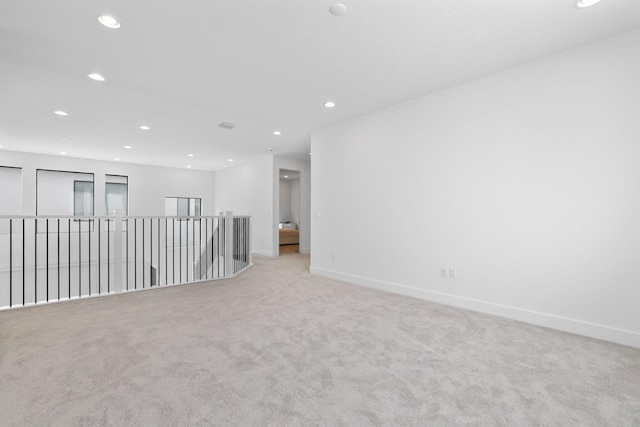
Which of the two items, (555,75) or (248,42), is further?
(555,75)

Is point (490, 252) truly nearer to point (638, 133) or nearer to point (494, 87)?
point (638, 133)

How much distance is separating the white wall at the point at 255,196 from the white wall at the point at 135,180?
3.80 ft

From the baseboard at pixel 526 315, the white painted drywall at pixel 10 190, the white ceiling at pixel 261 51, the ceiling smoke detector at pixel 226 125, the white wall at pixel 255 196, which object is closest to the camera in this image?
the white ceiling at pixel 261 51

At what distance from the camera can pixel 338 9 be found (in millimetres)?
2230

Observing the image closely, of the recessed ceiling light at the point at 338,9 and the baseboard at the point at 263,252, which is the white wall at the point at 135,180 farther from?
the recessed ceiling light at the point at 338,9

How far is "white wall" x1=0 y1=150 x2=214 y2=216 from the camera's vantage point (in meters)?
7.57

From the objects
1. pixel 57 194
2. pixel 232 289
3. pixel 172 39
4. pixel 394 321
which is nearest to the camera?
pixel 172 39

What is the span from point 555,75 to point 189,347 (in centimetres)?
431

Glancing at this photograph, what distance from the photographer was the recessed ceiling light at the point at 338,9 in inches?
86.3

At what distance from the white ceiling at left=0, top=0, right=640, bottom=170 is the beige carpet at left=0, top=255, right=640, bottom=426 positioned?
2716 millimetres

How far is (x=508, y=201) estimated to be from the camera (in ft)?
10.5

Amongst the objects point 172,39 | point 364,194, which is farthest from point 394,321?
point 172,39

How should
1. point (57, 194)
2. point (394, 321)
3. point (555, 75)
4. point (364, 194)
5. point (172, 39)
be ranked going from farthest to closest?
point (57, 194) → point (364, 194) → point (394, 321) → point (555, 75) → point (172, 39)

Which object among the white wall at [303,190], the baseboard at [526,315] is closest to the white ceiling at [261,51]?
the baseboard at [526,315]
